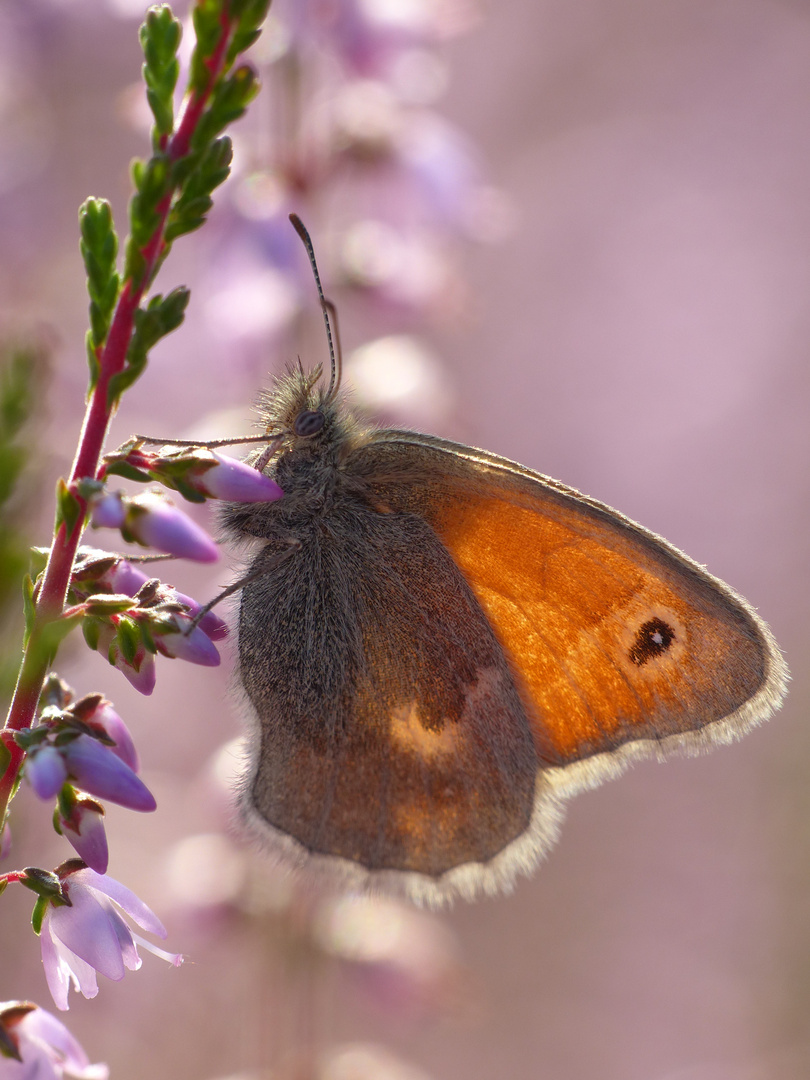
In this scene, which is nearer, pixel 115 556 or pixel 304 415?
pixel 115 556

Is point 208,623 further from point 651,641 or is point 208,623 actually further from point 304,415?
point 651,641

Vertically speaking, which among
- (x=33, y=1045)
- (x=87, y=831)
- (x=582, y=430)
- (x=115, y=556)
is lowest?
(x=33, y=1045)

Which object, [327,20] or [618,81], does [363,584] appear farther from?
[618,81]

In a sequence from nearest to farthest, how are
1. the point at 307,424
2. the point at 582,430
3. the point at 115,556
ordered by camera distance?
the point at 115,556, the point at 307,424, the point at 582,430

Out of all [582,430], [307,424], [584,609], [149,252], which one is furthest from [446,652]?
[582,430]

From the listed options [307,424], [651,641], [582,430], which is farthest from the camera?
[582,430]

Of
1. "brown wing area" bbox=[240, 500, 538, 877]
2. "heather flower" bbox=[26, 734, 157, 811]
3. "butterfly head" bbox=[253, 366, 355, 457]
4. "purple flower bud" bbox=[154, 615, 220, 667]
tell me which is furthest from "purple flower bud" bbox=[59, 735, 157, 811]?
"butterfly head" bbox=[253, 366, 355, 457]

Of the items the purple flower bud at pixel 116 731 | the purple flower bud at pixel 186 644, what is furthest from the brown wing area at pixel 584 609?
the purple flower bud at pixel 116 731
